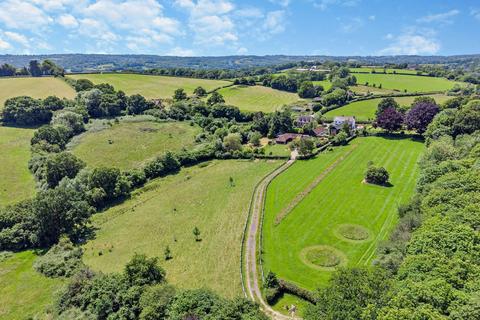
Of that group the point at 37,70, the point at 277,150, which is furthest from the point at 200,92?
the point at 37,70

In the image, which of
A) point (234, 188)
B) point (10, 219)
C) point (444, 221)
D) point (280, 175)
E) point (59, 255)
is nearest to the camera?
point (444, 221)

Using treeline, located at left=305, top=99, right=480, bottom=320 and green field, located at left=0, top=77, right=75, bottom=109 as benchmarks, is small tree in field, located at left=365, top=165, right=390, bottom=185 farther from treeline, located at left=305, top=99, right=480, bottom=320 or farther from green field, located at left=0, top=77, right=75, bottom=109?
green field, located at left=0, top=77, right=75, bottom=109

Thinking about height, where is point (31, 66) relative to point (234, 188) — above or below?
above

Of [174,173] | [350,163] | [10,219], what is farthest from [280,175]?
[10,219]

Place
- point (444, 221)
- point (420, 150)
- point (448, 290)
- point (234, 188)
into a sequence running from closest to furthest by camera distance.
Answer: point (448, 290), point (444, 221), point (234, 188), point (420, 150)

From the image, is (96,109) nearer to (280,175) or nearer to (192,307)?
(280,175)

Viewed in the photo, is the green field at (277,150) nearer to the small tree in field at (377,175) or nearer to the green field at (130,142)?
the green field at (130,142)

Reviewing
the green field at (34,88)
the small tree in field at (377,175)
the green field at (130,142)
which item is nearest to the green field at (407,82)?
the small tree in field at (377,175)
